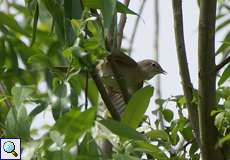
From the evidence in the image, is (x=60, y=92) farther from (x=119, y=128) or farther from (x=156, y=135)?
(x=156, y=135)

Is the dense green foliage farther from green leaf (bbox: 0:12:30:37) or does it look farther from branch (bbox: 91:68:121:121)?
green leaf (bbox: 0:12:30:37)

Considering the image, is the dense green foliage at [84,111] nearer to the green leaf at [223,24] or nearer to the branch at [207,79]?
the branch at [207,79]

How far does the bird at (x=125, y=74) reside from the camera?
3.46 metres

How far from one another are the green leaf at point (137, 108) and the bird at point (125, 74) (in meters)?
0.20

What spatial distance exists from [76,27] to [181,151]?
924mm

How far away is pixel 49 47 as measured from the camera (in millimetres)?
4734

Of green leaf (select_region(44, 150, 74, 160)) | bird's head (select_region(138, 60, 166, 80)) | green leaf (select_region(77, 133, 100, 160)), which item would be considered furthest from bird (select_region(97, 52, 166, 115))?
green leaf (select_region(44, 150, 74, 160))

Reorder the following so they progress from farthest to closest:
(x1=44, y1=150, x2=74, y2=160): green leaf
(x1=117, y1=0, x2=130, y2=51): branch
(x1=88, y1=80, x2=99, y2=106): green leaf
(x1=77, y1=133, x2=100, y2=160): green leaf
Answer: (x1=88, y1=80, x2=99, y2=106): green leaf
(x1=117, y1=0, x2=130, y2=51): branch
(x1=77, y1=133, x2=100, y2=160): green leaf
(x1=44, y1=150, x2=74, y2=160): green leaf

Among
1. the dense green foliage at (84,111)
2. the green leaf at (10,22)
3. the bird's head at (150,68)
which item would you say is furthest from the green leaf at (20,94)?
the bird's head at (150,68)

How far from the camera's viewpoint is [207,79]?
282 cm

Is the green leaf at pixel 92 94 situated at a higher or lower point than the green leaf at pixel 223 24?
lower

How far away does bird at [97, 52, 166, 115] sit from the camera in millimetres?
3464

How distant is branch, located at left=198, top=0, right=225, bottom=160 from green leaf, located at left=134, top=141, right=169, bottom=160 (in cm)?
31

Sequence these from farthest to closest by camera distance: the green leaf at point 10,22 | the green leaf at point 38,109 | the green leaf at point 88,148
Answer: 1. the green leaf at point 10,22
2. the green leaf at point 38,109
3. the green leaf at point 88,148
